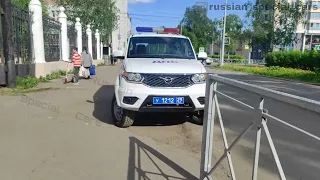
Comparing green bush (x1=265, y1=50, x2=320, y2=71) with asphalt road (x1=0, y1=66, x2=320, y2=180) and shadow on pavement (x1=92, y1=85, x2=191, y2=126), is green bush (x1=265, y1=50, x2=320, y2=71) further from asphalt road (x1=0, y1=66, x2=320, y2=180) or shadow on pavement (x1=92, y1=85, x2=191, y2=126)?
asphalt road (x1=0, y1=66, x2=320, y2=180)

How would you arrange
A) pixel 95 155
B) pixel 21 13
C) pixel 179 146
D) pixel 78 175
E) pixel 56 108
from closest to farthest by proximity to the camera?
pixel 78 175, pixel 95 155, pixel 179 146, pixel 56 108, pixel 21 13

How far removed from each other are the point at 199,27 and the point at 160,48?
64.6 meters

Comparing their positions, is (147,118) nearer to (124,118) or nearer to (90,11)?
(124,118)

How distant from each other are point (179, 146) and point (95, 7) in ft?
84.9

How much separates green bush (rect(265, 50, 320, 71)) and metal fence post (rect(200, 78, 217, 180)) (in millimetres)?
22110

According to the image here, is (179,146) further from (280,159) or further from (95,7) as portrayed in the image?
(95,7)

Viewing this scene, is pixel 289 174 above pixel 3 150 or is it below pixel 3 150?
above

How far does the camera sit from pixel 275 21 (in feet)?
117

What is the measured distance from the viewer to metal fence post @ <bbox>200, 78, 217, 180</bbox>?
2.95 m

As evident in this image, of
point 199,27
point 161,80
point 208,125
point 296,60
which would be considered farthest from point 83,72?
point 199,27

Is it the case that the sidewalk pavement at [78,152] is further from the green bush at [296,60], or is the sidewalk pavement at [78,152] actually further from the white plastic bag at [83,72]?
the green bush at [296,60]

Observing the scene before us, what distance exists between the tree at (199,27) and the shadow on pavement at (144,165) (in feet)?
208

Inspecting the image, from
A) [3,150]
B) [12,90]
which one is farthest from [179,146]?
[12,90]

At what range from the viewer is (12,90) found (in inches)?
363
